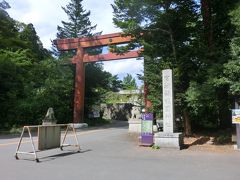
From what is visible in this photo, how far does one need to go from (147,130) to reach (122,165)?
5.01 meters

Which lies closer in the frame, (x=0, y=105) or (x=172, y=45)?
(x=172, y=45)

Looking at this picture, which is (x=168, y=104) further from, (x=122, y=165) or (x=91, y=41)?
(x=91, y=41)

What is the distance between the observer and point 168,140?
13391mm

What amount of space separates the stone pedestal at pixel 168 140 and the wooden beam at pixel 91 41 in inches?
431

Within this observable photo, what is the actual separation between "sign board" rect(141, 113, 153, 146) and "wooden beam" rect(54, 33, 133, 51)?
Result: 10.1 metres

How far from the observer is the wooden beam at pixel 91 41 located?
2391cm

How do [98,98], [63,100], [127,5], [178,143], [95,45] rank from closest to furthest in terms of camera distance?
[178,143] → [127,5] → [95,45] → [63,100] → [98,98]

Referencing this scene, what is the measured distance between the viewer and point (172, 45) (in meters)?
17.1

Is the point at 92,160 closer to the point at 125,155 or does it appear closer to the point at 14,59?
the point at 125,155

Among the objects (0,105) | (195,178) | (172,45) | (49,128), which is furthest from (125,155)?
(0,105)

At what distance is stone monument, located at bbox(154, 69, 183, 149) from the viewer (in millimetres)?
13289

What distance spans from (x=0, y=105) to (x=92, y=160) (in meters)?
15.8

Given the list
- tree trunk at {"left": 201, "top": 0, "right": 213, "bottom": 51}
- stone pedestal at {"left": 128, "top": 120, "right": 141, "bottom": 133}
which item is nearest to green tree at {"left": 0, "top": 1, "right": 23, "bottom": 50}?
stone pedestal at {"left": 128, "top": 120, "right": 141, "bottom": 133}

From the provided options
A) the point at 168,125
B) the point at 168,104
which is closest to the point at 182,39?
the point at 168,104
